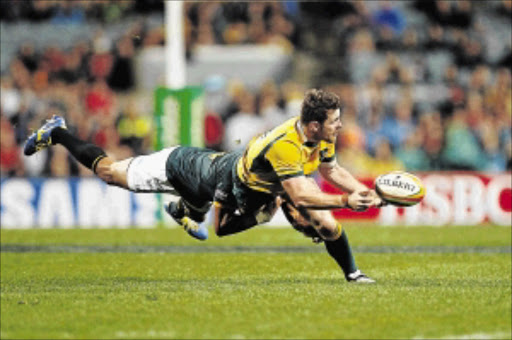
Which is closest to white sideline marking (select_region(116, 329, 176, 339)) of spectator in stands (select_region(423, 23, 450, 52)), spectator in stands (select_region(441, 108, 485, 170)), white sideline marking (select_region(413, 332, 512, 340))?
white sideline marking (select_region(413, 332, 512, 340))

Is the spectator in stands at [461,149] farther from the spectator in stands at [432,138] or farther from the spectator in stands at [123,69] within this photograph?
the spectator in stands at [123,69]

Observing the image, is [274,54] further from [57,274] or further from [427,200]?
[57,274]

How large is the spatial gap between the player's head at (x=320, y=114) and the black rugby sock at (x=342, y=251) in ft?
3.51

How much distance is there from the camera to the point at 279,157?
11.0m

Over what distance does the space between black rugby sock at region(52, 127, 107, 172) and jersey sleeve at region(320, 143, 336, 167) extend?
243 cm

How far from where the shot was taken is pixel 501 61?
1029 inches

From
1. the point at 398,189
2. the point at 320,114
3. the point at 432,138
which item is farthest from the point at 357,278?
the point at 432,138

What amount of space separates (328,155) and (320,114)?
0.92m

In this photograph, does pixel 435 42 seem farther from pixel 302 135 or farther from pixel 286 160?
pixel 286 160

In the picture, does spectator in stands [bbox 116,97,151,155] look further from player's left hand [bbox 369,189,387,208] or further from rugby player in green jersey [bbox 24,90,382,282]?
player's left hand [bbox 369,189,387,208]

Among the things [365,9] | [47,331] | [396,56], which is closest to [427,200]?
[396,56]

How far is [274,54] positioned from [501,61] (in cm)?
487

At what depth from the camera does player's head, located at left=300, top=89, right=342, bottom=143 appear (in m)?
10.9

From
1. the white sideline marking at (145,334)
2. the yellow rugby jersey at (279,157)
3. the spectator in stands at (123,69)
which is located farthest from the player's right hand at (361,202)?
the spectator in stands at (123,69)
